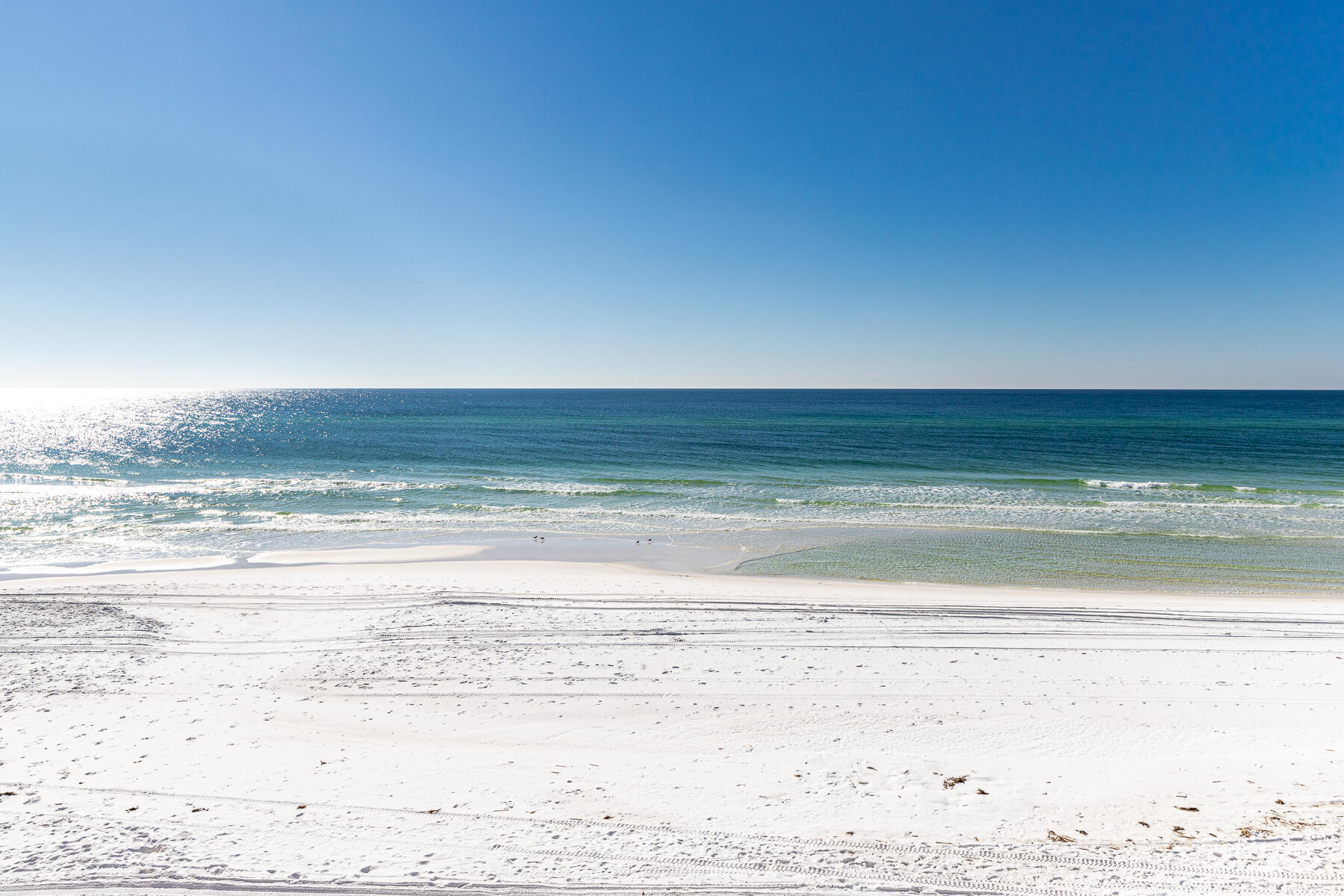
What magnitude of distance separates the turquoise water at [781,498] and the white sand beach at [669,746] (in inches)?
206

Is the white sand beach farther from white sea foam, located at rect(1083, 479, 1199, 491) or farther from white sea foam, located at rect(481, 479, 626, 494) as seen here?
white sea foam, located at rect(1083, 479, 1199, 491)

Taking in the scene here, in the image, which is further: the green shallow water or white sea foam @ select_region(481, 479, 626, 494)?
white sea foam @ select_region(481, 479, 626, 494)

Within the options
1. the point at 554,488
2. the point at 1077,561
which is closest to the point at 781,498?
the point at 554,488

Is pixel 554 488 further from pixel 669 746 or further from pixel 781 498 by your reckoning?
pixel 669 746

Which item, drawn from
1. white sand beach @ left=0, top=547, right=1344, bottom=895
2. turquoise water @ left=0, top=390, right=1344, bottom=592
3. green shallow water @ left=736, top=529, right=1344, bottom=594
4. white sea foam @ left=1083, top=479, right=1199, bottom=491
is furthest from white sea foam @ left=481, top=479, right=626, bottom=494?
white sea foam @ left=1083, top=479, right=1199, bottom=491

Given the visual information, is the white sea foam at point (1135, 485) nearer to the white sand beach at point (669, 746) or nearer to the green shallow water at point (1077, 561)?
the green shallow water at point (1077, 561)

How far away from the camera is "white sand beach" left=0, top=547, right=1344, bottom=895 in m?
5.60

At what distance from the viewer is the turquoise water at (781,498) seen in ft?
63.6

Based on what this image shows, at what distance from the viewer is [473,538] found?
22.3 metres

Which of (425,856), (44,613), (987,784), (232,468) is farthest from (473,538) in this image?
(232,468)

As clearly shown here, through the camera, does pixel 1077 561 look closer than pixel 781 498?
Yes

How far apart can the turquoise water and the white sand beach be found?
5.23 metres

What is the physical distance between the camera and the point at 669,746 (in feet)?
26.1

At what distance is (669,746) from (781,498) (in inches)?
874
